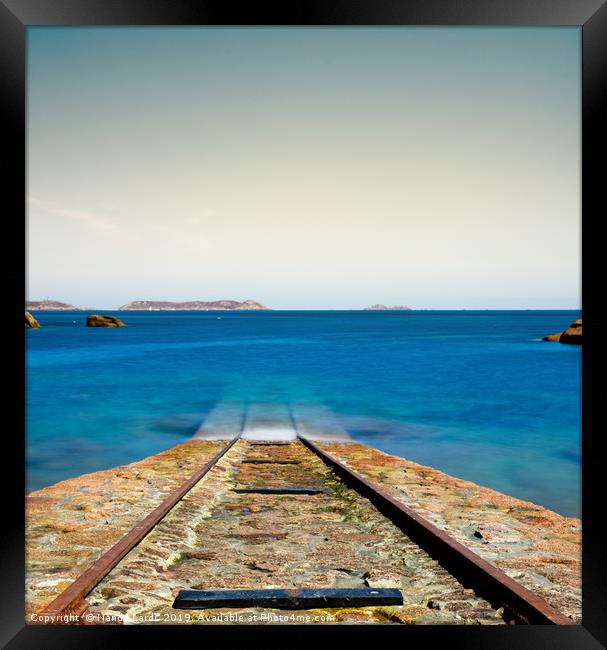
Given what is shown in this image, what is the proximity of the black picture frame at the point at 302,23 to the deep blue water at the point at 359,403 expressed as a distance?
25.8 ft

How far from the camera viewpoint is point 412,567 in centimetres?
468

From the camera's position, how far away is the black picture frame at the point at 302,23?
2713 millimetres

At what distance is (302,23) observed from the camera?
2.82 m

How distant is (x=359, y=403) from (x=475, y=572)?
776 inches

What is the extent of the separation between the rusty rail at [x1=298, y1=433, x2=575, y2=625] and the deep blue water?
5.22 metres

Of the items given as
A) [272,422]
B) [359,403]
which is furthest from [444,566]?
[359,403]

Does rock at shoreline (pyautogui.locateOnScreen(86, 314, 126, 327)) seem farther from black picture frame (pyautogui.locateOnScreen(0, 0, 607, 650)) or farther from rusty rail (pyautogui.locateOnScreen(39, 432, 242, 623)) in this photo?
black picture frame (pyautogui.locateOnScreen(0, 0, 607, 650))

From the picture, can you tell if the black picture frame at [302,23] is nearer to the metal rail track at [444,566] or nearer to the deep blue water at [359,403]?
the metal rail track at [444,566]

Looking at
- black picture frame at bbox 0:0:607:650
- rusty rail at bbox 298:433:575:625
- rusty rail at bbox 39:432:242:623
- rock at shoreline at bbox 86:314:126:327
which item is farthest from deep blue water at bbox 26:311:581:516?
rock at shoreline at bbox 86:314:126:327

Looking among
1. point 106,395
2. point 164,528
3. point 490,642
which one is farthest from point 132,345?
point 490,642

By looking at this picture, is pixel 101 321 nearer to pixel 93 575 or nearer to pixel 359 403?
pixel 359 403

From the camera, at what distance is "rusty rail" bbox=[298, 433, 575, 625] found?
3564mm

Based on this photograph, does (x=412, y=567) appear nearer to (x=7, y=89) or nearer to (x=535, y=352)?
(x=7, y=89)

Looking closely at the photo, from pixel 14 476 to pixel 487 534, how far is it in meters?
4.79
